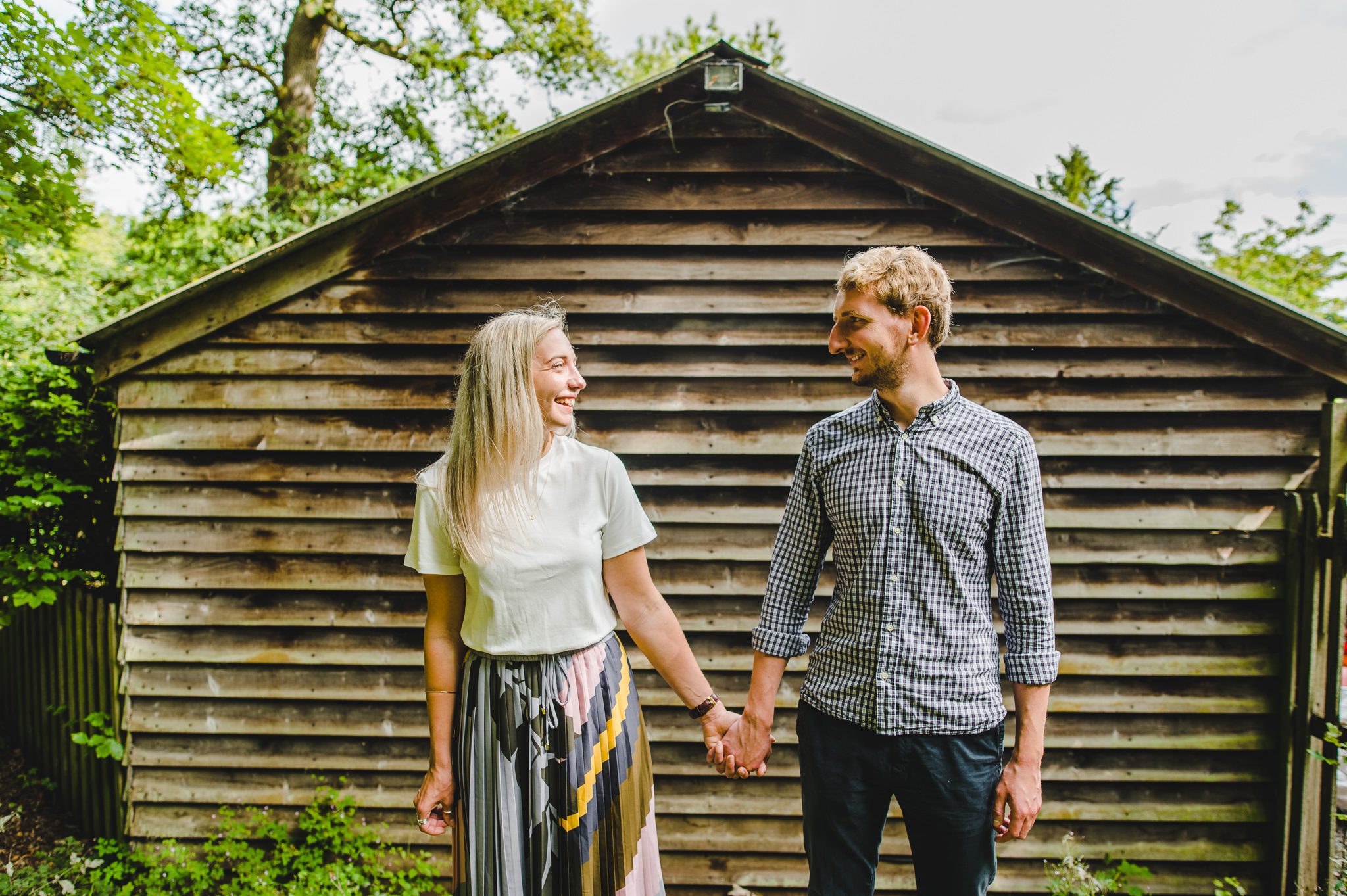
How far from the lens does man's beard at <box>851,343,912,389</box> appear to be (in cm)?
170

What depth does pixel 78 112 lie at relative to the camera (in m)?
4.40

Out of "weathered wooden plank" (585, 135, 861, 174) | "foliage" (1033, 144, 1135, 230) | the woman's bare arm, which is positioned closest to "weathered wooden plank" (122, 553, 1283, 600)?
the woman's bare arm

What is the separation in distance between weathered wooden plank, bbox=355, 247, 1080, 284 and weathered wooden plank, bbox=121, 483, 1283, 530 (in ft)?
3.23

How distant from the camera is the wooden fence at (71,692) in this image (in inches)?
143

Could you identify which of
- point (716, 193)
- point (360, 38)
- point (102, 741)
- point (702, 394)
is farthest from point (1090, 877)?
point (360, 38)

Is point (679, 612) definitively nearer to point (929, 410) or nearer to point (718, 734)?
point (718, 734)

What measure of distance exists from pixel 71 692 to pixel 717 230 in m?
4.46

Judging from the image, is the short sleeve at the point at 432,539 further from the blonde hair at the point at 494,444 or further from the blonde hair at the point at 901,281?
the blonde hair at the point at 901,281

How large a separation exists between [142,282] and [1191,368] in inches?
368

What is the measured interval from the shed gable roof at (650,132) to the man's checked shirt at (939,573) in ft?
5.48

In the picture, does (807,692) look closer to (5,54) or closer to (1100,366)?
(1100,366)

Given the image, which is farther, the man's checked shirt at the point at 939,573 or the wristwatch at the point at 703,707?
the wristwatch at the point at 703,707

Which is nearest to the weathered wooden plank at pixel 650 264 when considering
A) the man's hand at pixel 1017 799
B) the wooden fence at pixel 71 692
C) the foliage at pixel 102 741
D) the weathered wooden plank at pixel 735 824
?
the man's hand at pixel 1017 799

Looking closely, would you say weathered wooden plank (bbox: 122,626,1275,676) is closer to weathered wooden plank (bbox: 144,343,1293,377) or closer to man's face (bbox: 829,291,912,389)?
weathered wooden plank (bbox: 144,343,1293,377)
